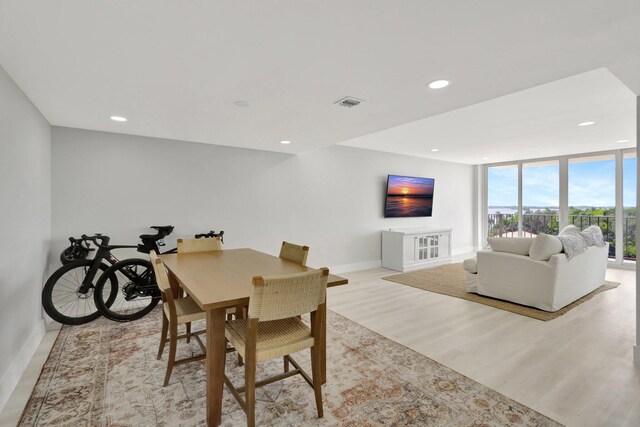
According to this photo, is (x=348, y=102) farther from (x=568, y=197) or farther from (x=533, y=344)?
(x=568, y=197)

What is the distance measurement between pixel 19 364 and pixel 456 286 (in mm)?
4941

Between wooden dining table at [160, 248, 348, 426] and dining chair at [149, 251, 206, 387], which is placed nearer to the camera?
wooden dining table at [160, 248, 348, 426]

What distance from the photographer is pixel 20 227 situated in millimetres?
2369

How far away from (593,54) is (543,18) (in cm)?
62

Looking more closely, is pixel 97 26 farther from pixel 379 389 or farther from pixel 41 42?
pixel 379 389

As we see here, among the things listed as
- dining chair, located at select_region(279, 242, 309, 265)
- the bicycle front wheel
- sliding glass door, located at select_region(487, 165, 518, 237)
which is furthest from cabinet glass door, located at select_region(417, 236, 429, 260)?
the bicycle front wheel

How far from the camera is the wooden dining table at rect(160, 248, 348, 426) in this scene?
1595 millimetres

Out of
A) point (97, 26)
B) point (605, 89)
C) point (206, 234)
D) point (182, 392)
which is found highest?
point (605, 89)

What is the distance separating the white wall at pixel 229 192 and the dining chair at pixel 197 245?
113cm

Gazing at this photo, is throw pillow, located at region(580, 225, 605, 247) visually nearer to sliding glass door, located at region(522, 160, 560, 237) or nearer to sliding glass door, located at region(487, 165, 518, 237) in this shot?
sliding glass door, located at region(522, 160, 560, 237)

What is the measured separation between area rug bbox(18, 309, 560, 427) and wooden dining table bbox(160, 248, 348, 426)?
0.26m

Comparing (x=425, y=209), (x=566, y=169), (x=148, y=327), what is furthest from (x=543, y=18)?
(x=566, y=169)

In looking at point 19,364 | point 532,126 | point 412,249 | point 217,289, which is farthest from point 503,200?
point 19,364

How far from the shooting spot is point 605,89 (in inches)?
115
